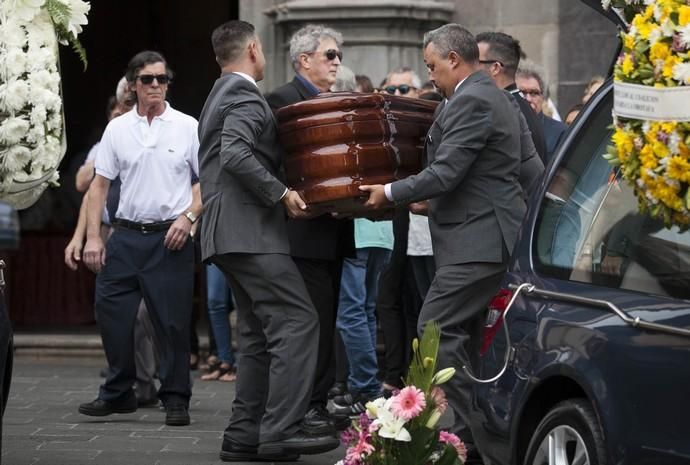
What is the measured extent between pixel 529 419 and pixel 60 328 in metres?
9.17

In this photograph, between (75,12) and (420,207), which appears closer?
(75,12)

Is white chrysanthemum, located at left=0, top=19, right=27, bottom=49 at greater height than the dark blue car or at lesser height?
greater

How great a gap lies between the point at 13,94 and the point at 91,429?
3.24 metres

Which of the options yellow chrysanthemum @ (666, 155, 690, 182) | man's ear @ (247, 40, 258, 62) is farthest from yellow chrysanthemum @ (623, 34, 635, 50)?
man's ear @ (247, 40, 258, 62)

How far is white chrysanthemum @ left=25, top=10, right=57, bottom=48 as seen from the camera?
22.6 feet

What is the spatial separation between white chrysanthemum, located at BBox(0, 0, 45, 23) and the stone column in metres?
6.28

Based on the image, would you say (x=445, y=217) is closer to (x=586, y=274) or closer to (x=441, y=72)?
(x=441, y=72)

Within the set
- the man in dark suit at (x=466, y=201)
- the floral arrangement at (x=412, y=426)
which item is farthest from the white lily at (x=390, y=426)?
the man in dark suit at (x=466, y=201)

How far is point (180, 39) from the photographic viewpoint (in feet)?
57.5

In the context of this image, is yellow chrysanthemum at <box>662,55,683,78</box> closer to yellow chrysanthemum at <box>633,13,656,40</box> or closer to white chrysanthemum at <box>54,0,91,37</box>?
yellow chrysanthemum at <box>633,13,656,40</box>

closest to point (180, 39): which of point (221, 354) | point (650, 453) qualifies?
point (221, 354)

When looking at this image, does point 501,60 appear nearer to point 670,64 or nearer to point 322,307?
point 322,307

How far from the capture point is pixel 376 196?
7.64 metres

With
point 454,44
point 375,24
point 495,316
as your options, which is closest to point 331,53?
point 454,44
